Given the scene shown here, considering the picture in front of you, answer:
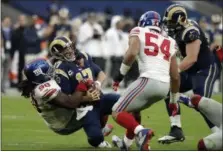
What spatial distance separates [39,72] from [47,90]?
229 millimetres

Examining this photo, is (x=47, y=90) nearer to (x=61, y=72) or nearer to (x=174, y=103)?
(x=61, y=72)

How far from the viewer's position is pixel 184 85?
1012cm

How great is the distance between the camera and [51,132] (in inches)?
434

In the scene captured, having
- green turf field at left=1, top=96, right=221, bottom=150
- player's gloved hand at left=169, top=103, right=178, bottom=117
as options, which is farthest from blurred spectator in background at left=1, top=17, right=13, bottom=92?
player's gloved hand at left=169, top=103, right=178, bottom=117

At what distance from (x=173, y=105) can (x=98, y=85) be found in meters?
1.02

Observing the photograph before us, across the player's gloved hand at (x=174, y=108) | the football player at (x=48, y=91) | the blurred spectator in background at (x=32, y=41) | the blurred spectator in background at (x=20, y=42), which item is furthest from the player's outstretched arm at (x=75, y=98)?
the blurred spectator in background at (x=32, y=41)

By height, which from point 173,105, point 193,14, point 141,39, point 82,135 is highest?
point 141,39

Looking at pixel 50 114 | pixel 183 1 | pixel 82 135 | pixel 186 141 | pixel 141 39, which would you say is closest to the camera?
pixel 141 39

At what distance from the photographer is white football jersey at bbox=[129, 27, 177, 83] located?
28.2ft

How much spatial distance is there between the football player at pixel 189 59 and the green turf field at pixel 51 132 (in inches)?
11.5

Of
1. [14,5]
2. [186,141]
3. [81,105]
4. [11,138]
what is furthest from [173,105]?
[14,5]

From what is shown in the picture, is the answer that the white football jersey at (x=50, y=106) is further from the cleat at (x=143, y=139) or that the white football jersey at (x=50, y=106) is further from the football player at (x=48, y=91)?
the cleat at (x=143, y=139)

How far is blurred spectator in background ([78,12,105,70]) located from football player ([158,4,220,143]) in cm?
932

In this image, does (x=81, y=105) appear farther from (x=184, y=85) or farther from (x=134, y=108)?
(x=184, y=85)
